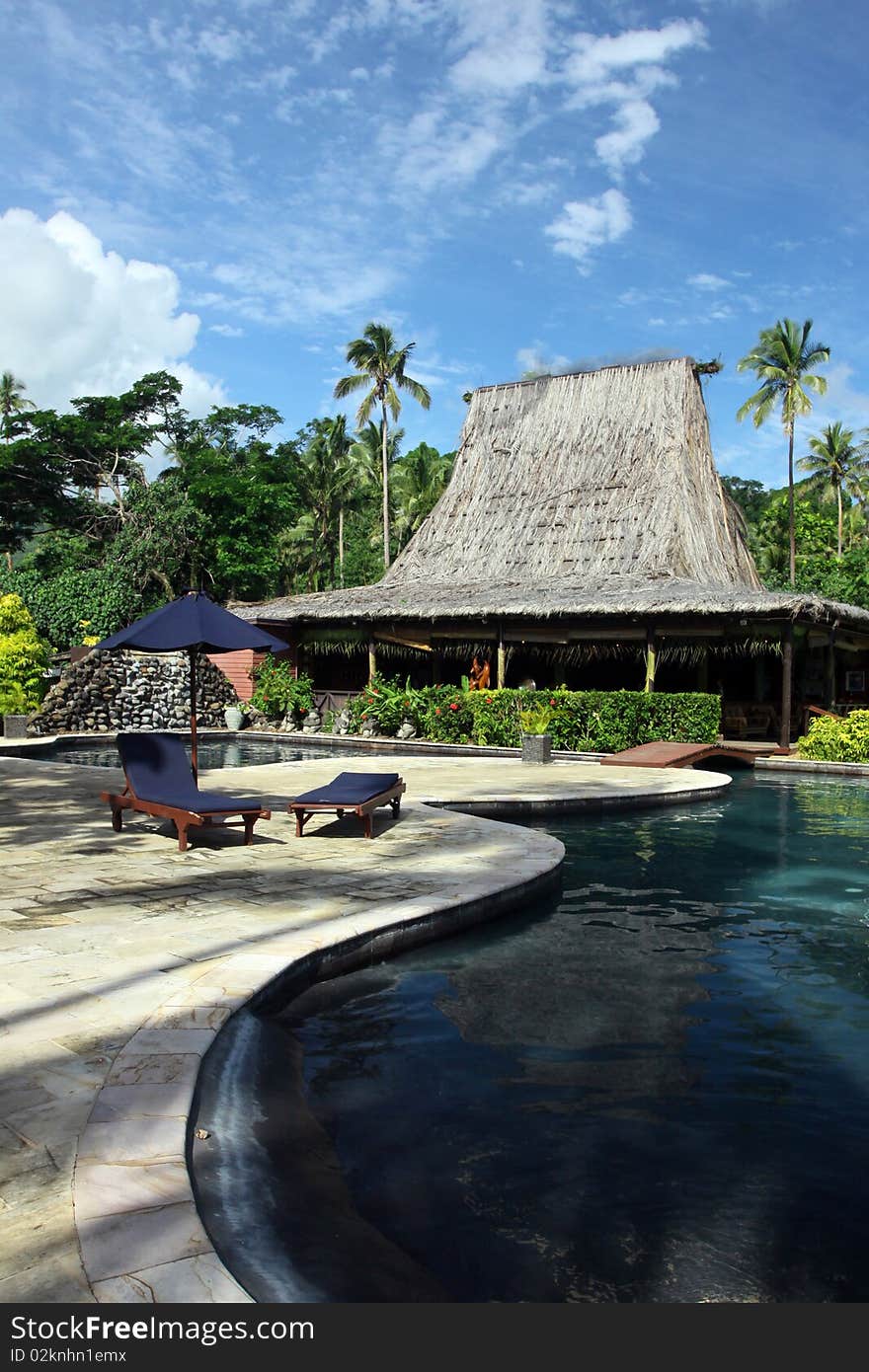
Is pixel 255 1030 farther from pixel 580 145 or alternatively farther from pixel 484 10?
pixel 580 145

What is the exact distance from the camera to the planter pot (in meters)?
16.2

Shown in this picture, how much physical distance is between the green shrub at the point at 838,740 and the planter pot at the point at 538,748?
5270mm

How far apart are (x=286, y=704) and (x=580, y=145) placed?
44.3 feet

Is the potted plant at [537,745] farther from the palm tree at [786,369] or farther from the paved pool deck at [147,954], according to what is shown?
the palm tree at [786,369]

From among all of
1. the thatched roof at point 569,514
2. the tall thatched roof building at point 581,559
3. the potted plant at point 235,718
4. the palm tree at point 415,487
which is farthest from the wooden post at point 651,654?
the palm tree at point 415,487

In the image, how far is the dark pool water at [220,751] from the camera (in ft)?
58.4

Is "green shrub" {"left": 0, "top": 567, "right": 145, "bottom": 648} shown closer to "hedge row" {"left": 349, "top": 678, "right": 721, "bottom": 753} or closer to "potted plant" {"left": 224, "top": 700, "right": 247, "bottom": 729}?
"potted plant" {"left": 224, "top": 700, "right": 247, "bottom": 729}

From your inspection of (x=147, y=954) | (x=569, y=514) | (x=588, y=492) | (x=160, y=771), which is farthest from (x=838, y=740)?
(x=147, y=954)

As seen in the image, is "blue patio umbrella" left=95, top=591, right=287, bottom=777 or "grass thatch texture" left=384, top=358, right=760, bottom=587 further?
"grass thatch texture" left=384, top=358, right=760, bottom=587

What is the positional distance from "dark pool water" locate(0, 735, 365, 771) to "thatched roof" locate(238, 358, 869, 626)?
383 centimetres

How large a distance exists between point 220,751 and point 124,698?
5.00 meters

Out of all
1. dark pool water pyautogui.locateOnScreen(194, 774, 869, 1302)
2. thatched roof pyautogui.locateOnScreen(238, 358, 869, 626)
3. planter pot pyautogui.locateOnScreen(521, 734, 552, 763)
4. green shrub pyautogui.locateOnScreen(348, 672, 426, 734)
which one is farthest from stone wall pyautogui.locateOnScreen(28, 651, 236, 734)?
dark pool water pyautogui.locateOnScreen(194, 774, 869, 1302)

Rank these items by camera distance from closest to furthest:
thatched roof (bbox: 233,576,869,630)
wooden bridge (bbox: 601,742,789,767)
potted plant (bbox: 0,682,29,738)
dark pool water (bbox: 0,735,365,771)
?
wooden bridge (bbox: 601,742,789,767), dark pool water (bbox: 0,735,365,771), thatched roof (bbox: 233,576,869,630), potted plant (bbox: 0,682,29,738)

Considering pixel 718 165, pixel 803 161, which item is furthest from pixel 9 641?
pixel 803 161
